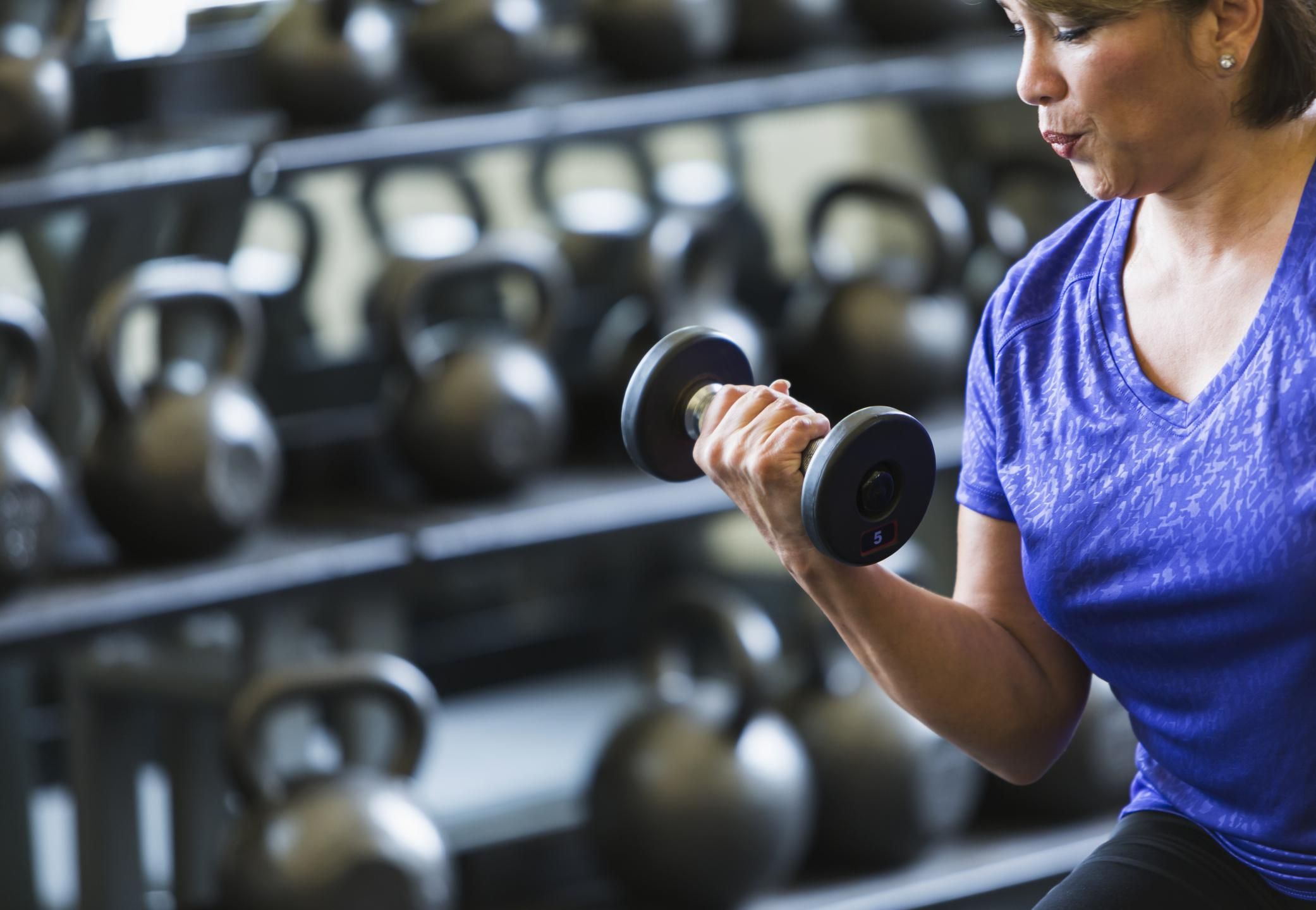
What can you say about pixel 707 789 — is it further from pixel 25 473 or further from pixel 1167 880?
pixel 1167 880

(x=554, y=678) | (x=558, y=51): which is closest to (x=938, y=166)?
(x=558, y=51)

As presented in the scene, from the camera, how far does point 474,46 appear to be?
7.75 ft

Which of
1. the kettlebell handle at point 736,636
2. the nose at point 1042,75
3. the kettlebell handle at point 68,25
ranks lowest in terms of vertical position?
the kettlebell handle at point 736,636

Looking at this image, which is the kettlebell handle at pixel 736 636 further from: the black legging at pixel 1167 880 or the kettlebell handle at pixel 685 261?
the black legging at pixel 1167 880

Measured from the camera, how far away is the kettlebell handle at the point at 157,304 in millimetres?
2029

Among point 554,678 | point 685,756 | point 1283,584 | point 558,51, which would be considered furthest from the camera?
point 554,678

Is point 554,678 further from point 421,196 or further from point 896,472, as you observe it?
point 896,472

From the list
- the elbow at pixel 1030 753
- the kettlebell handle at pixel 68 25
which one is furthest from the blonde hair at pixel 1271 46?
the kettlebell handle at pixel 68 25

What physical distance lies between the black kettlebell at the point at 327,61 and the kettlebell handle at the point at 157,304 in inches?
10.1

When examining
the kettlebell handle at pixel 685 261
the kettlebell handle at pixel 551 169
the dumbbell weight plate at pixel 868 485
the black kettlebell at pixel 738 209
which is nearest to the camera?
the dumbbell weight plate at pixel 868 485

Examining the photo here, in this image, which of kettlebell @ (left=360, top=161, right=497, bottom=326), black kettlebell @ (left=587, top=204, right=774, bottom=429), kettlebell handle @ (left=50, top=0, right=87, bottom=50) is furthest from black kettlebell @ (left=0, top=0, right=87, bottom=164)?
black kettlebell @ (left=587, top=204, right=774, bottom=429)

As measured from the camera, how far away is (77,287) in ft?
8.65

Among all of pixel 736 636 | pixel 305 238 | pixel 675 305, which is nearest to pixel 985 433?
pixel 736 636

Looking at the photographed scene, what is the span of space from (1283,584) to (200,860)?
1781 millimetres
